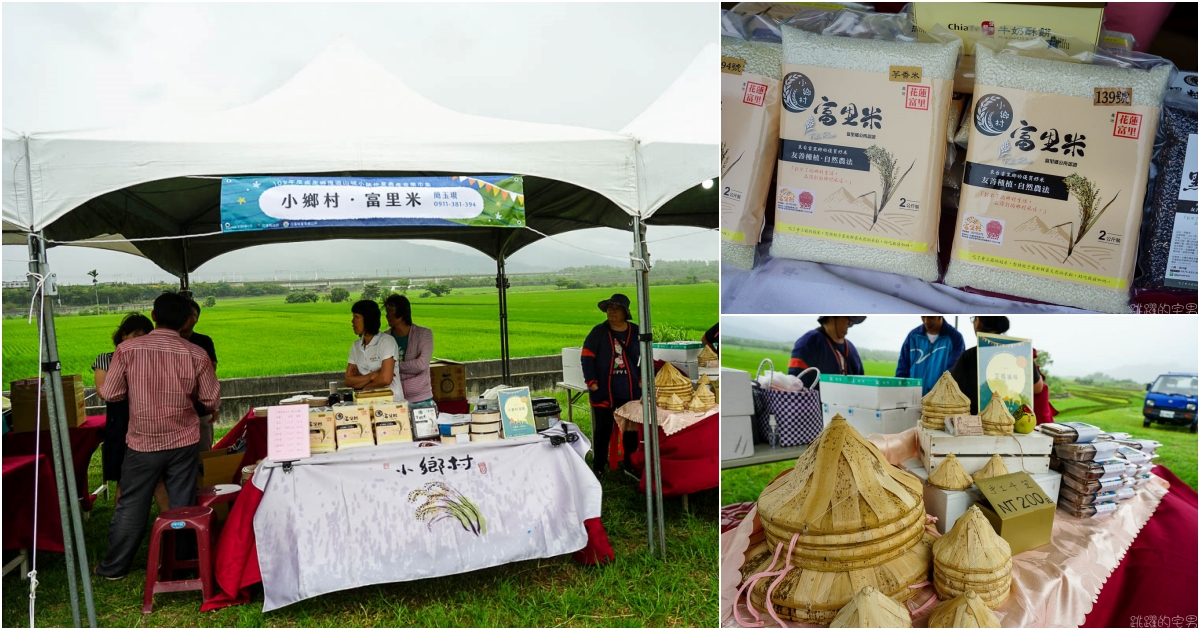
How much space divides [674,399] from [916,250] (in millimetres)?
1693

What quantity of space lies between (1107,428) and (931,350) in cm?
102

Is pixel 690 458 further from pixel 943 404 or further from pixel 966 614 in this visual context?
pixel 966 614

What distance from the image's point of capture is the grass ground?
5.88 feet

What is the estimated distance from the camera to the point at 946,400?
1.28 meters

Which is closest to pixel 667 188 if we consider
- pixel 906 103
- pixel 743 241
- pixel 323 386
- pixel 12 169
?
pixel 743 241

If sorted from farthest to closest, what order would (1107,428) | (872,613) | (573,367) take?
(573,367)
(1107,428)
(872,613)

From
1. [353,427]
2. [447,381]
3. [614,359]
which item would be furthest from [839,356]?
[447,381]

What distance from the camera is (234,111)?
266 cm

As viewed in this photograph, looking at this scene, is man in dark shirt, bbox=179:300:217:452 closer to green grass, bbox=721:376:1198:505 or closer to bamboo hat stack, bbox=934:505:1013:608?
green grass, bbox=721:376:1198:505

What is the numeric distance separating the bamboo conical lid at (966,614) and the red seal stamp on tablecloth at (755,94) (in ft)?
3.51

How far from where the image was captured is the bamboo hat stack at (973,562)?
0.95m

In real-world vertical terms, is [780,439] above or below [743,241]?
below

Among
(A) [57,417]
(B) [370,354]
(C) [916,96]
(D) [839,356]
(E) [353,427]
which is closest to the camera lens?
(C) [916,96]

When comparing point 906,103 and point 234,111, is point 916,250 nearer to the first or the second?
point 906,103
